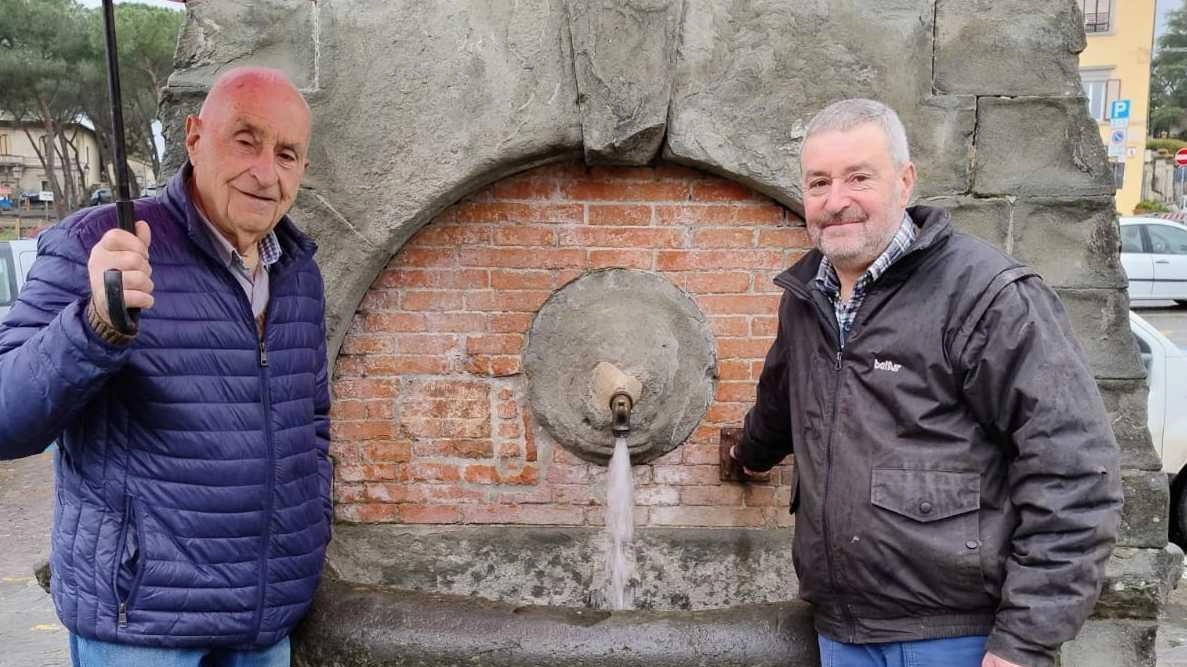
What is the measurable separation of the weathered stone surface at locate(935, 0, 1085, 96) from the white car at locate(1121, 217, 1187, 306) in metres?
14.9

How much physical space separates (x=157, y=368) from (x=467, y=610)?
1024 mm

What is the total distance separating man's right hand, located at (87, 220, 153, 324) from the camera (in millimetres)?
1827

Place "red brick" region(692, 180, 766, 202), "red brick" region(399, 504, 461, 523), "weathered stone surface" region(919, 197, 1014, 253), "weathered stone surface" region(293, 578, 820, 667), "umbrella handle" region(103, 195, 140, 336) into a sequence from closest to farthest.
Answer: "umbrella handle" region(103, 195, 140, 336) < "weathered stone surface" region(293, 578, 820, 667) < "weathered stone surface" region(919, 197, 1014, 253) < "red brick" region(692, 180, 766, 202) < "red brick" region(399, 504, 461, 523)

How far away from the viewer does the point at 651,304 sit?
3230 millimetres

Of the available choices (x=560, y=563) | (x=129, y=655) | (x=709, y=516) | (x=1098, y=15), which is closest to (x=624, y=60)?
(x=709, y=516)

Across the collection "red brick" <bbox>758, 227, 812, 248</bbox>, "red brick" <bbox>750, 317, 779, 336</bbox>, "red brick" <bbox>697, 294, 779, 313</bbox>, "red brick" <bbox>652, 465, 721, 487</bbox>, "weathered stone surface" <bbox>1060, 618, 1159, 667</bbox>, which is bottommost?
"weathered stone surface" <bbox>1060, 618, 1159, 667</bbox>

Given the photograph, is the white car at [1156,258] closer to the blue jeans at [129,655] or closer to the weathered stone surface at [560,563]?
the weathered stone surface at [560,563]

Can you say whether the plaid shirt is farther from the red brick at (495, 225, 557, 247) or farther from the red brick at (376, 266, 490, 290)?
the red brick at (376, 266, 490, 290)

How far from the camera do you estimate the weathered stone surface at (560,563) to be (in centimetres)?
326

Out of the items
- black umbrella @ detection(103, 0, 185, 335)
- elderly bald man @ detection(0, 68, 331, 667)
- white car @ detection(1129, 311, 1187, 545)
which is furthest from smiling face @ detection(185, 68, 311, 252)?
white car @ detection(1129, 311, 1187, 545)

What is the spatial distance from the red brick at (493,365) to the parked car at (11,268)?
7.75 metres

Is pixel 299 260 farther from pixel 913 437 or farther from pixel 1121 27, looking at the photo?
pixel 1121 27

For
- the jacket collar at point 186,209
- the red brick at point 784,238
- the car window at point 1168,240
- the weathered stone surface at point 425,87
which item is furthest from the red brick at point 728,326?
the car window at point 1168,240

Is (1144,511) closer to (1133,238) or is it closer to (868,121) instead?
(868,121)
